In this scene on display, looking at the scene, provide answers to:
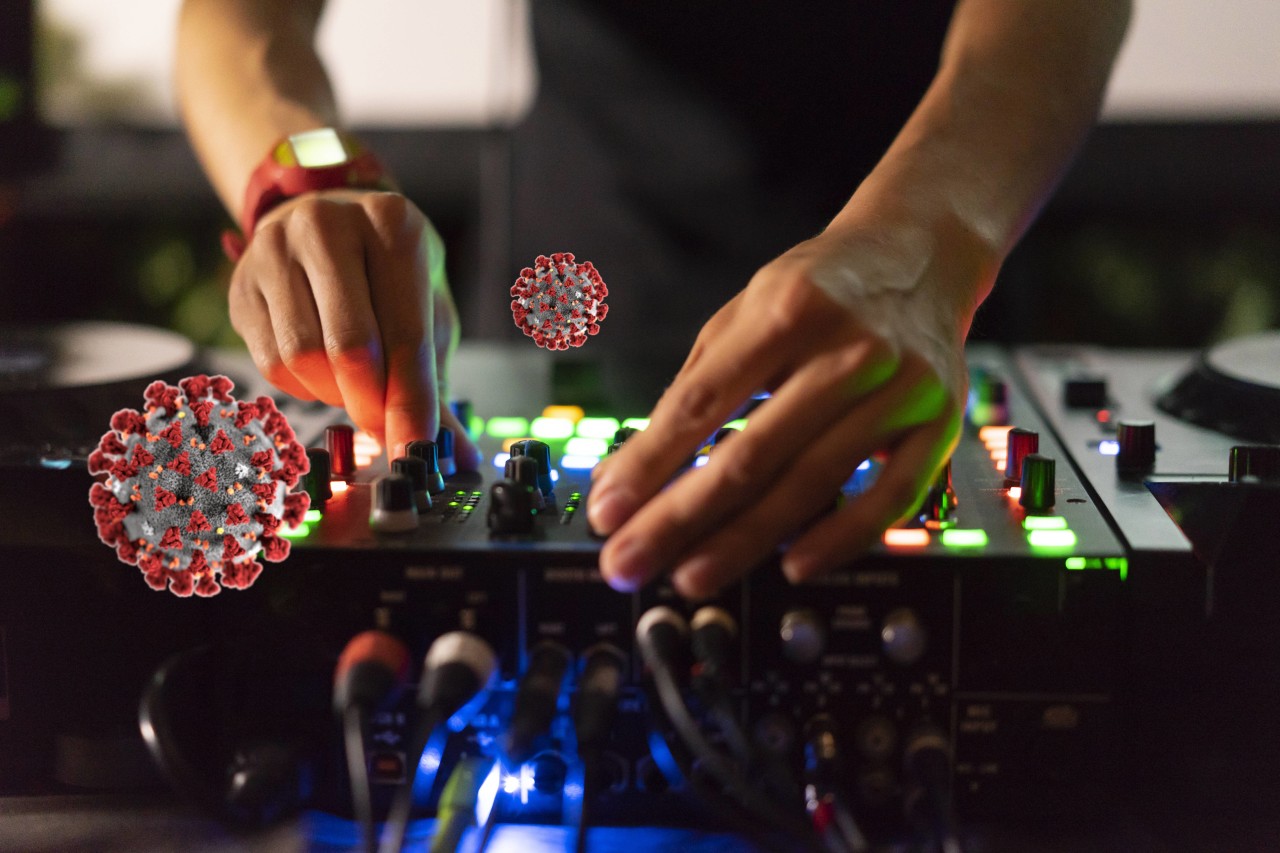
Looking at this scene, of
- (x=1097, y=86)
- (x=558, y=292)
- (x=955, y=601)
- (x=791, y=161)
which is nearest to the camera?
(x=955, y=601)

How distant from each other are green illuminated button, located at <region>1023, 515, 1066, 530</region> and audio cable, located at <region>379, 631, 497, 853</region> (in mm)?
A: 292

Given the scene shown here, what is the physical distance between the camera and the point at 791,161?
3.27 ft

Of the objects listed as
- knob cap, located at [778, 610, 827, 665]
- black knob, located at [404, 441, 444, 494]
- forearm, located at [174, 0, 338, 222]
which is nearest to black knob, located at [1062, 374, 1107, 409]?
knob cap, located at [778, 610, 827, 665]

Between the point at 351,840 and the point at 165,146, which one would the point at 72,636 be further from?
the point at 165,146

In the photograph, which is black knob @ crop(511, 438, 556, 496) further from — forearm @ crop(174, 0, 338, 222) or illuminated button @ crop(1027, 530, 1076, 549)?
forearm @ crop(174, 0, 338, 222)

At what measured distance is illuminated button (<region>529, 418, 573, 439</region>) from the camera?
0.73 meters

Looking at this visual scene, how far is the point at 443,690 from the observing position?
1.62 ft

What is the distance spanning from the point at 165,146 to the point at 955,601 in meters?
1.62

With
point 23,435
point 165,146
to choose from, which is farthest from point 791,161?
point 165,146

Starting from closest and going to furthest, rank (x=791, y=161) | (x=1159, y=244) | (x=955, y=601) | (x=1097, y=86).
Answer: (x=955, y=601)
(x=1097, y=86)
(x=791, y=161)
(x=1159, y=244)

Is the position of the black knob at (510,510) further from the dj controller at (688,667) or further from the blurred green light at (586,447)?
the blurred green light at (586,447)

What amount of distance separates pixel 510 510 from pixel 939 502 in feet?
0.76

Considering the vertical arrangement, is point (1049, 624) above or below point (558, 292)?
below

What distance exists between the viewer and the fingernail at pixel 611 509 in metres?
0.53
